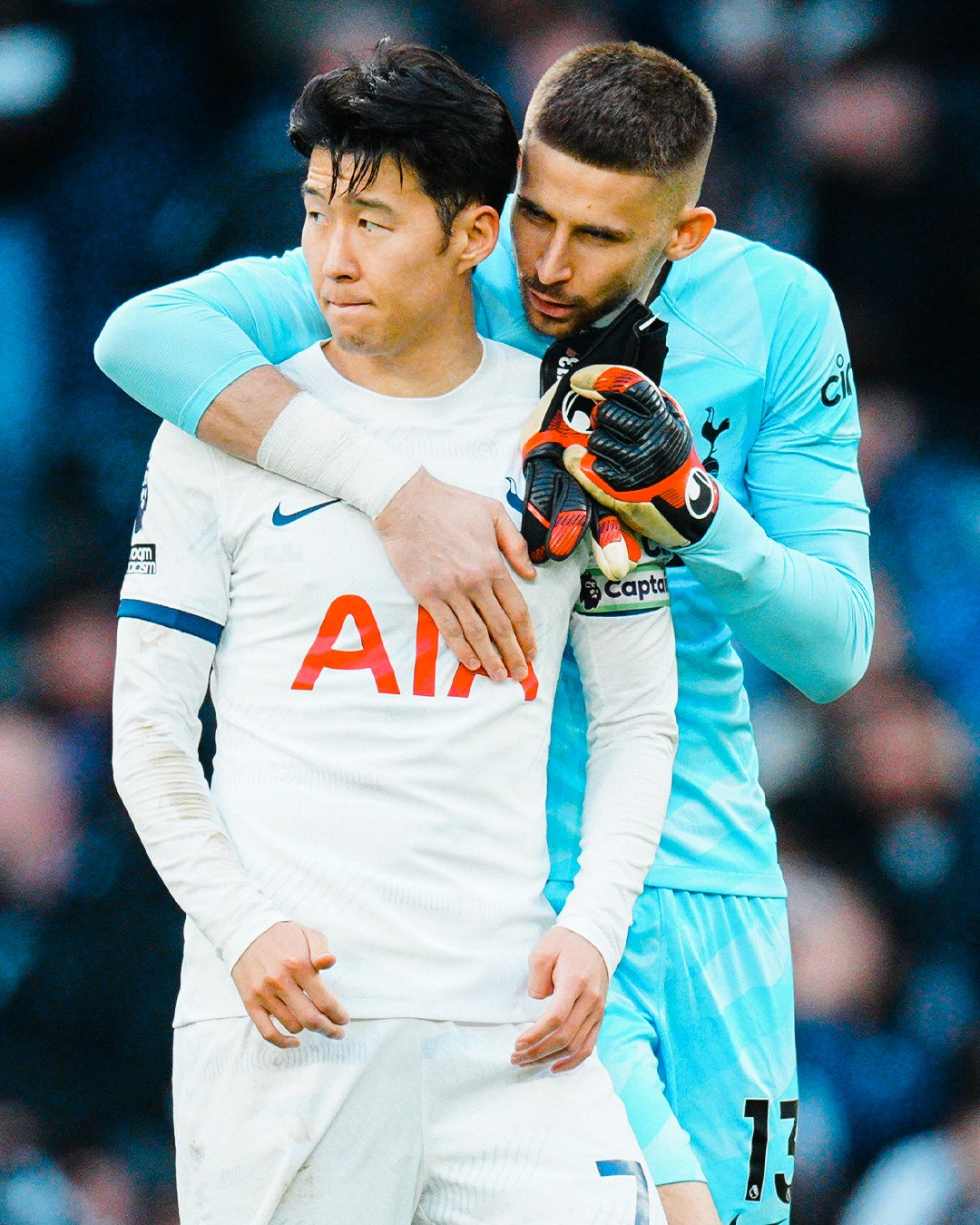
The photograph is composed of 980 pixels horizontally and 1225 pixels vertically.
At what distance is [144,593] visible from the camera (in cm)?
146

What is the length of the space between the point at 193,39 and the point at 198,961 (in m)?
1.81

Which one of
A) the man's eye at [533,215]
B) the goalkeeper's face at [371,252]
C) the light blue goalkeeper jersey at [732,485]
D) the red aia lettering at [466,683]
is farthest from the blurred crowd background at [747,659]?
the red aia lettering at [466,683]

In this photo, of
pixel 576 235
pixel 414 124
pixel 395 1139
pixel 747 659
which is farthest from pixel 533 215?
pixel 747 659

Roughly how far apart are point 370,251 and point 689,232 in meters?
0.47

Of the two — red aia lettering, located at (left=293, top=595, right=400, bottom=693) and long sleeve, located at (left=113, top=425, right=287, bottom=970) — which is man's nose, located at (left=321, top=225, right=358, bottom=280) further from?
red aia lettering, located at (left=293, top=595, right=400, bottom=693)

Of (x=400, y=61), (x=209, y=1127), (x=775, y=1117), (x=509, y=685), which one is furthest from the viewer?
(x=775, y=1117)

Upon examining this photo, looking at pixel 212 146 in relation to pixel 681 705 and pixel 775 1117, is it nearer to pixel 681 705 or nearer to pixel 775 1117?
pixel 681 705

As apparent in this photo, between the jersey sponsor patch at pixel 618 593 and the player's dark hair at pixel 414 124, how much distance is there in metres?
0.39

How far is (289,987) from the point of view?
131 centimetres

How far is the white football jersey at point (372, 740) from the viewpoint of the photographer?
1400 mm

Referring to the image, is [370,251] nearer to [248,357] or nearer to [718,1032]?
[248,357]

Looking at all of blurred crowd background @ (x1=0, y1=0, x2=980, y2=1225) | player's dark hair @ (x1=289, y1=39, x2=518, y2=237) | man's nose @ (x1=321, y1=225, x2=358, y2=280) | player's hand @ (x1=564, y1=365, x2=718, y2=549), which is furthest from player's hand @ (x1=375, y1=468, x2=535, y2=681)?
blurred crowd background @ (x1=0, y1=0, x2=980, y2=1225)

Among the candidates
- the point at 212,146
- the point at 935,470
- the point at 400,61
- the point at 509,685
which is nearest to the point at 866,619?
the point at 509,685

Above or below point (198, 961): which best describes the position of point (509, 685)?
above
